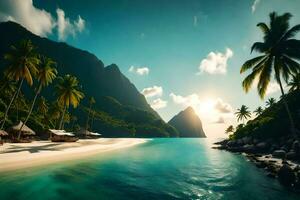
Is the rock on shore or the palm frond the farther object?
the palm frond

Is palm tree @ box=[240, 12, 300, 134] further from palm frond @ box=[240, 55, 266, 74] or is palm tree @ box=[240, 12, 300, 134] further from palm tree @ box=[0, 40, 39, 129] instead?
A: palm tree @ box=[0, 40, 39, 129]

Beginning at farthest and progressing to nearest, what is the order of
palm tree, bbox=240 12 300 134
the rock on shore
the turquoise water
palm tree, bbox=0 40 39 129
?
palm tree, bbox=0 40 39 129 → palm tree, bbox=240 12 300 134 → the rock on shore → the turquoise water

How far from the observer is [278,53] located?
69.8 feet

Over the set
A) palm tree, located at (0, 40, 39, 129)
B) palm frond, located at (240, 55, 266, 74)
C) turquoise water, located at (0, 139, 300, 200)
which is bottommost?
turquoise water, located at (0, 139, 300, 200)

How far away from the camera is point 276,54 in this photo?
2131cm

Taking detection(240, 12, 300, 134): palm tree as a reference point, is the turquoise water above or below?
below

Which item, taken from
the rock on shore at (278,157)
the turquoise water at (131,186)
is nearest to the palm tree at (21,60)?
the turquoise water at (131,186)

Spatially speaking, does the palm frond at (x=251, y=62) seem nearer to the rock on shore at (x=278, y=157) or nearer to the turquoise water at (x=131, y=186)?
the rock on shore at (x=278, y=157)

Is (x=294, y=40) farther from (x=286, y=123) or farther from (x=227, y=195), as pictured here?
(x=227, y=195)

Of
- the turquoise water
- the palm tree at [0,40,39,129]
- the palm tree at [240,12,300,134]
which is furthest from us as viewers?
the palm tree at [0,40,39,129]

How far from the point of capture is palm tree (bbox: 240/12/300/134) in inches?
816

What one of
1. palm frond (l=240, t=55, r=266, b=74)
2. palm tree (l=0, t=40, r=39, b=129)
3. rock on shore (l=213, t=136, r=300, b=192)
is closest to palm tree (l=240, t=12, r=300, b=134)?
palm frond (l=240, t=55, r=266, b=74)

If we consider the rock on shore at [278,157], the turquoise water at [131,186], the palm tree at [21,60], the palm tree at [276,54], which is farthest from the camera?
the palm tree at [21,60]

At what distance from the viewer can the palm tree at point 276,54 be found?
816 inches
